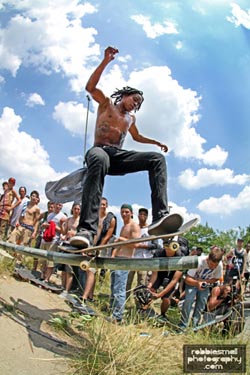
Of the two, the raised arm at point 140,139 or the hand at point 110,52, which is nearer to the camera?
the hand at point 110,52

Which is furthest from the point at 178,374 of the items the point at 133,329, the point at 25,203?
the point at 25,203

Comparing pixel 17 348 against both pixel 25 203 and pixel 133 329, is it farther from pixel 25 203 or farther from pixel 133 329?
pixel 25 203

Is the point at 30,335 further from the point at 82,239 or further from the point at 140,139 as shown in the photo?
the point at 140,139

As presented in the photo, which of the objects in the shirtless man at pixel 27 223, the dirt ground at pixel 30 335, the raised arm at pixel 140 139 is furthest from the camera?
the shirtless man at pixel 27 223

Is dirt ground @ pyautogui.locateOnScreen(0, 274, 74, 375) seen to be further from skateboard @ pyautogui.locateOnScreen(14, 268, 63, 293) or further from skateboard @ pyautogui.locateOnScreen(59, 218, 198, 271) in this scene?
skateboard @ pyautogui.locateOnScreen(59, 218, 198, 271)

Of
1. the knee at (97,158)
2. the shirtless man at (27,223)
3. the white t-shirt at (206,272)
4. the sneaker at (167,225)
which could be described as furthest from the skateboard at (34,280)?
the sneaker at (167,225)

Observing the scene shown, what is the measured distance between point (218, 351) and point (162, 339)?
682 millimetres

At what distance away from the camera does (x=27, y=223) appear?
335 inches

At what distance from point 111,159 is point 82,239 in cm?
109

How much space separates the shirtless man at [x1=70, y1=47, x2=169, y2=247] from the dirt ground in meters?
1.38

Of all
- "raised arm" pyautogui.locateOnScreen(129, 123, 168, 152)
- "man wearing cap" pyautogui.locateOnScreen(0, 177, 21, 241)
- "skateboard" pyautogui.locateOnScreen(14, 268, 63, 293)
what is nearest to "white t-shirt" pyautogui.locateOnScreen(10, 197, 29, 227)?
"man wearing cap" pyautogui.locateOnScreen(0, 177, 21, 241)

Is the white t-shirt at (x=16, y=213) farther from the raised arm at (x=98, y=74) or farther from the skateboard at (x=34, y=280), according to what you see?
the raised arm at (x=98, y=74)

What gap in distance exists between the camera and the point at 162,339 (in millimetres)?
4398

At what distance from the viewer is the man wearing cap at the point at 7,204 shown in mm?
9164
